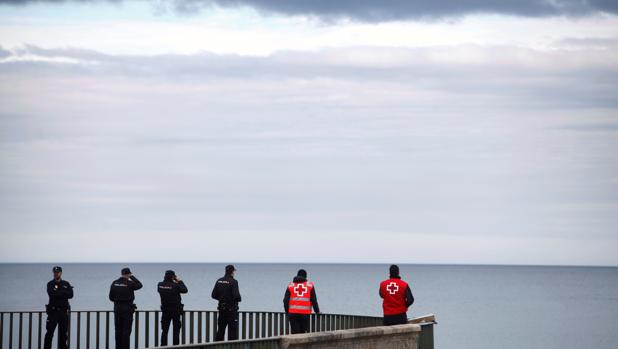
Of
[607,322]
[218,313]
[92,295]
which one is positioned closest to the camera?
[218,313]

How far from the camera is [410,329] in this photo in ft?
64.7

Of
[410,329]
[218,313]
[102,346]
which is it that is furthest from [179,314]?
[102,346]

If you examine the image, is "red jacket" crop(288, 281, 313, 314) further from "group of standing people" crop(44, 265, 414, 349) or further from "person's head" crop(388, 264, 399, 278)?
"person's head" crop(388, 264, 399, 278)

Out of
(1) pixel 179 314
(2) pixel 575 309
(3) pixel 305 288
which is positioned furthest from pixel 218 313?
(2) pixel 575 309

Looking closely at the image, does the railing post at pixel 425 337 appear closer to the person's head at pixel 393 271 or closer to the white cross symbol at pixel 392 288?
the white cross symbol at pixel 392 288

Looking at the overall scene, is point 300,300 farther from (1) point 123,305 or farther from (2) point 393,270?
(1) point 123,305

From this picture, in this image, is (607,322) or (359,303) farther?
(359,303)

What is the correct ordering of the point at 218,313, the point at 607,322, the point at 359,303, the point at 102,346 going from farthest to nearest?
the point at 359,303, the point at 607,322, the point at 102,346, the point at 218,313

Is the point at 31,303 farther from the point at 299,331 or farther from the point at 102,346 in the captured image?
the point at 299,331

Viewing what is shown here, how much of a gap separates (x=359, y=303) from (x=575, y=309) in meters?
20.7

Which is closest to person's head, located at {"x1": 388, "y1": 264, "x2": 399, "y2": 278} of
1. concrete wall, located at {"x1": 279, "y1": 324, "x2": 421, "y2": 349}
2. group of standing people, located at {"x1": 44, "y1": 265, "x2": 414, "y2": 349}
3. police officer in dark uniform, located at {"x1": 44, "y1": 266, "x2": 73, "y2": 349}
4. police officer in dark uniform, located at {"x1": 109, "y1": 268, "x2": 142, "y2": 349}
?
group of standing people, located at {"x1": 44, "y1": 265, "x2": 414, "y2": 349}

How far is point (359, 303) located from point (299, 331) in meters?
88.2

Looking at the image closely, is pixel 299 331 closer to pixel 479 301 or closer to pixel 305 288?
pixel 305 288

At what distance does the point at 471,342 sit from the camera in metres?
68.9
